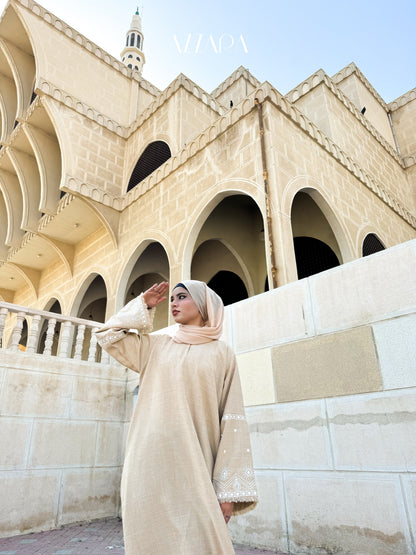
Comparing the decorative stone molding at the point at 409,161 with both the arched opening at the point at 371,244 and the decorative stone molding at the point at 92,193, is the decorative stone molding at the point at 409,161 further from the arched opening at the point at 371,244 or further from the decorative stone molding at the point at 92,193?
the decorative stone molding at the point at 92,193

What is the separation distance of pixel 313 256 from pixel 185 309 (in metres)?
8.05

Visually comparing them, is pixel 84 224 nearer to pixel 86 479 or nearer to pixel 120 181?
pixel 120 181

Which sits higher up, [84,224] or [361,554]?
[84,224]

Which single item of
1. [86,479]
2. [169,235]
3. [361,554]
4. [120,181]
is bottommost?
[361,554]

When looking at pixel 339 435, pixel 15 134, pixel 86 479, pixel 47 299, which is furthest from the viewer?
pixel 47 299

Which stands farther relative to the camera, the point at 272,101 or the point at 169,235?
the point at 169,235

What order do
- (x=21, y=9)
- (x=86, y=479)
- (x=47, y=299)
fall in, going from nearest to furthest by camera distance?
1. (x=86, y=479)
2. (x=21, y=9)
3. (x=47, y=299)

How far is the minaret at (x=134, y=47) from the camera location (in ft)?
98.9

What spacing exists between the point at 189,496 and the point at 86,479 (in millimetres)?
3619

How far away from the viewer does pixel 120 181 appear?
381 inches

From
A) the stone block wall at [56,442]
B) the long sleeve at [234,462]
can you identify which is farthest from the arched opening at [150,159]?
the long sleeve at [234,462]

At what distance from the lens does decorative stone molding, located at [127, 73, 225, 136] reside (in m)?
8.82

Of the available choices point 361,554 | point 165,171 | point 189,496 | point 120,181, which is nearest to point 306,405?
point 361,554

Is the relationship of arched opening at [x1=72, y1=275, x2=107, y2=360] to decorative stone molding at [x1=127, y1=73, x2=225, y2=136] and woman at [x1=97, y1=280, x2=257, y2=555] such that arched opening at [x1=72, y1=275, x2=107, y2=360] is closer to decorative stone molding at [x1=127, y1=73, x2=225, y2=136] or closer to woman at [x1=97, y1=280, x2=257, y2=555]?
decorative stone molding at [x1=127, y1=73, x2=225, y2=136]
